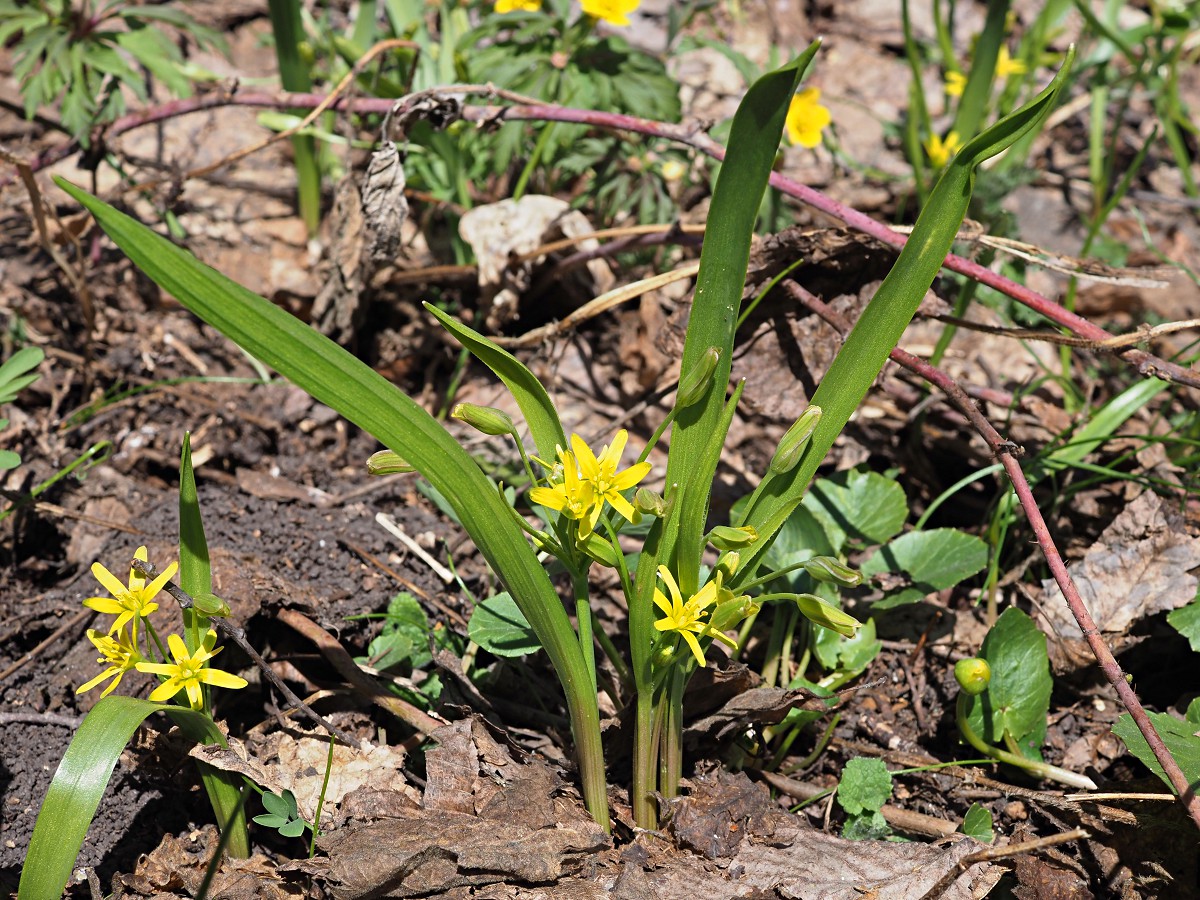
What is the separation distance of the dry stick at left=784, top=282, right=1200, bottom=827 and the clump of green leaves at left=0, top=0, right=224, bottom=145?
7.54 feet

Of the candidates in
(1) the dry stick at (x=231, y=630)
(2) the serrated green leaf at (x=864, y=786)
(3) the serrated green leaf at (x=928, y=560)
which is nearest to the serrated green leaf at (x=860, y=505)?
(3) the serrated green leaf at (x=928, y=560)

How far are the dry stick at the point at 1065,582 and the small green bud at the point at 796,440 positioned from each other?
0.53 metres

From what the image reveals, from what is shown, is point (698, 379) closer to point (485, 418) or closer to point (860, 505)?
point (485, 418)

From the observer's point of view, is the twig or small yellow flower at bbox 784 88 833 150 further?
small yellow flower at bbox 784 88 833 150

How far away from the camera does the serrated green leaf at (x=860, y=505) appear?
2242 millimetres

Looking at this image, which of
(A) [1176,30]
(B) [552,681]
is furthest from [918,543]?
(A) [1176,30]

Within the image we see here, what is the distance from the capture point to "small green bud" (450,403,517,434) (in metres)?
1.57

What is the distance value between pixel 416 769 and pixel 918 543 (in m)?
1.29

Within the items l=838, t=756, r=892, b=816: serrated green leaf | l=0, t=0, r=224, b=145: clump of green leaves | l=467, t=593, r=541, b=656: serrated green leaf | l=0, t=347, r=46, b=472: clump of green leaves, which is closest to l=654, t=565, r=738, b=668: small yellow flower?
l=467, t=593, r=541, b=656: serrated green leaf

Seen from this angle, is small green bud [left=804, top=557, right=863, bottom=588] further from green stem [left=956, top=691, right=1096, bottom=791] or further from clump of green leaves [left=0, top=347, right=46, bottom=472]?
clump of green leaves [left=0, top=347, right=46, bottom=472]

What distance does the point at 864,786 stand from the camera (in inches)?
73.6

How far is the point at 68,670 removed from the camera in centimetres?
197

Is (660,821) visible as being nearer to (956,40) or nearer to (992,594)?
(992,594)

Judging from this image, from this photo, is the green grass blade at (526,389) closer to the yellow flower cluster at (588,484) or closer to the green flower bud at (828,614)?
the yellow flower cluster at (588,484)
